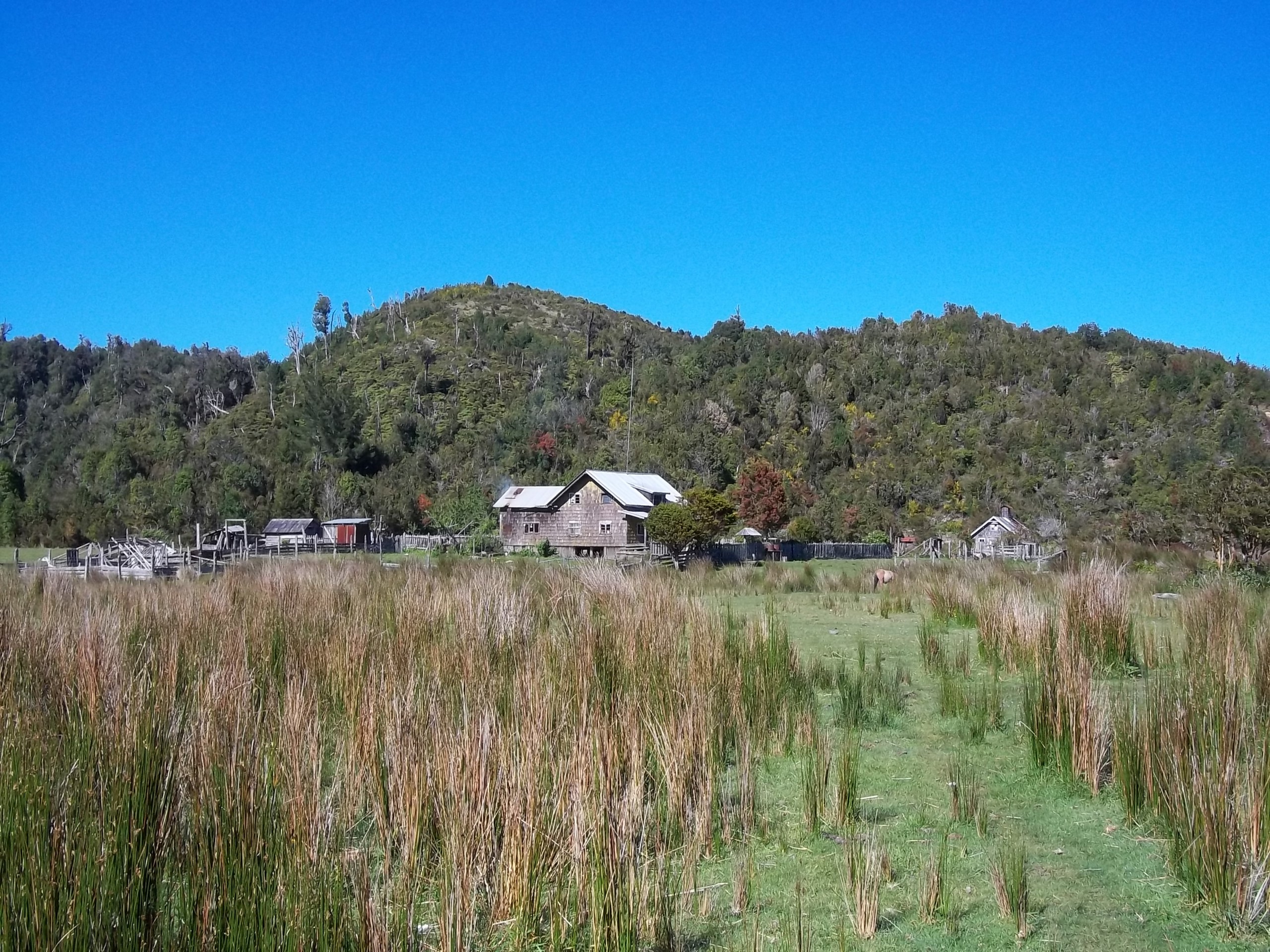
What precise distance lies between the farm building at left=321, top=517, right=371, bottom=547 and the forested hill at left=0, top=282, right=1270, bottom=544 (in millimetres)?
5560

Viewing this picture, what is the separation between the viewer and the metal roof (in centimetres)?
4984

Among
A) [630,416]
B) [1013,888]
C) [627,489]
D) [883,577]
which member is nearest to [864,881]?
[1013,888]

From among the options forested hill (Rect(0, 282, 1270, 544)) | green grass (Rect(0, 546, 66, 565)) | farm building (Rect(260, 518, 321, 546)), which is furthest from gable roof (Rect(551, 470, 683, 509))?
green grass (Rect(0, 546, 66, 565))

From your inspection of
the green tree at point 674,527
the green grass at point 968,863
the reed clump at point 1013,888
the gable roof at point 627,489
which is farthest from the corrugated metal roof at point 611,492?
the reed clump at point 1013,888

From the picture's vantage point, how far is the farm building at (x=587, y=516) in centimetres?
4328

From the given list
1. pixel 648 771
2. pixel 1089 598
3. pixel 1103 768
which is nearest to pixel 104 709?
pixel 648 771

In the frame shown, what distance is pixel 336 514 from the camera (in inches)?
2502

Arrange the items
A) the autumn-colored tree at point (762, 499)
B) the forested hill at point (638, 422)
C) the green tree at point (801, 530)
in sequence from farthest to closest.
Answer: the forested hill at point (638, 422)
the autumn-colored tree at point (762, 499)
the green tree at point (801, 530)

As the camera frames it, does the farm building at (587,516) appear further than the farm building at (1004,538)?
Yes

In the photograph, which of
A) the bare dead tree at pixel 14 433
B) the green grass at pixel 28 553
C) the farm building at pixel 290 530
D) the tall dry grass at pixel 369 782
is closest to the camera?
the tall dry grass at pixel 369 782

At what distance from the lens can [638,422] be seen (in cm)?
7112

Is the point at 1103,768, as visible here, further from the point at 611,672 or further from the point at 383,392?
the point at 383,392

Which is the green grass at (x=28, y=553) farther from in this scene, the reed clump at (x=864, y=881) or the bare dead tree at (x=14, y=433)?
the bare dead tree at (x=14, y=433)

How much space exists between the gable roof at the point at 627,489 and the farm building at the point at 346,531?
12826 millimetres
